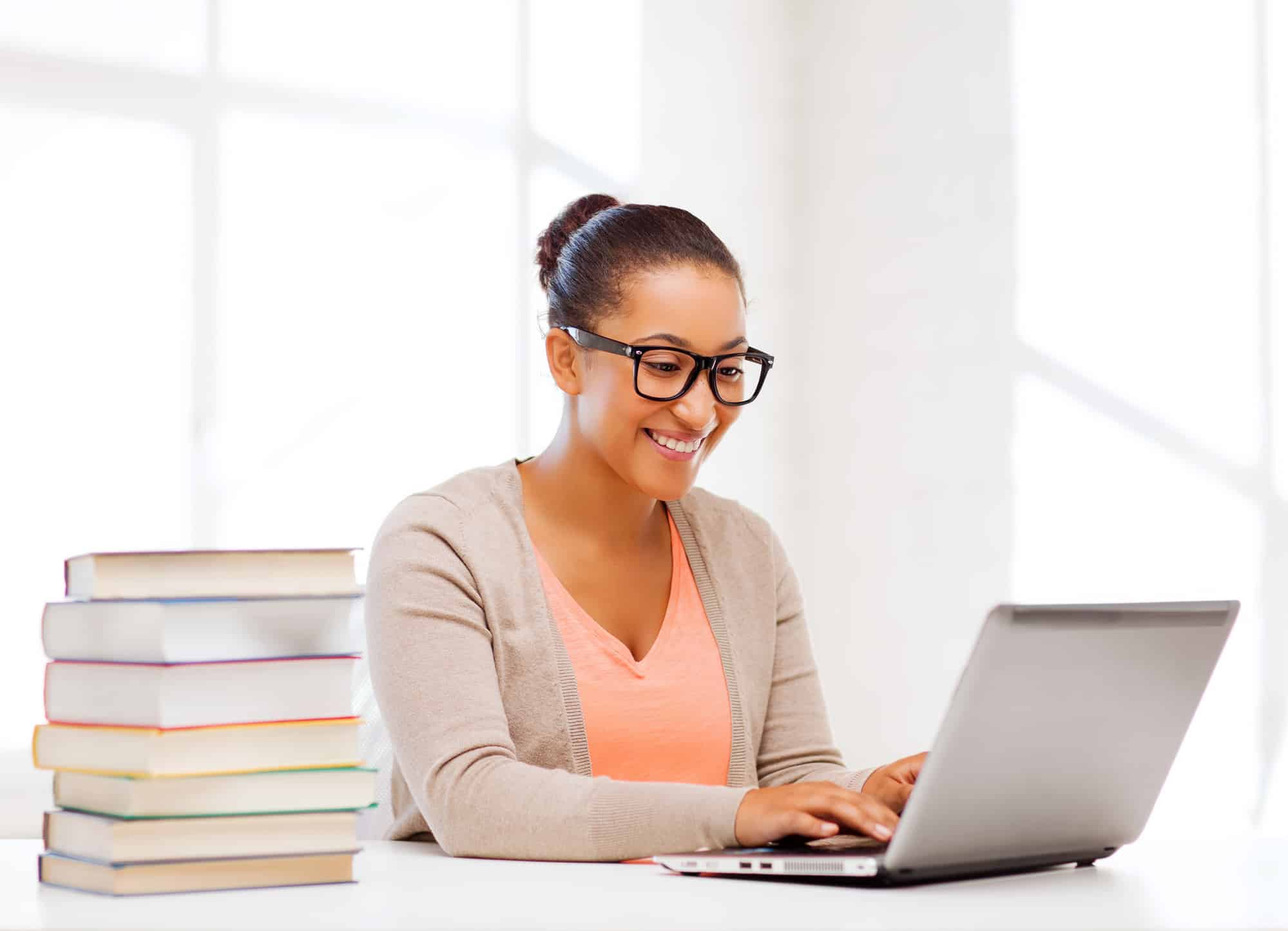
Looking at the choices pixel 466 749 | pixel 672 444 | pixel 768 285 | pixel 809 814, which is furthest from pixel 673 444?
pixel 768 285

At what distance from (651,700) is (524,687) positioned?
0.16 metres

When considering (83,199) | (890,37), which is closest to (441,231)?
(83,199)

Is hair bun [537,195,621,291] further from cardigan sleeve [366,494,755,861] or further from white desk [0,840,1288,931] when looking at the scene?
white desk [0,840,1288,931]

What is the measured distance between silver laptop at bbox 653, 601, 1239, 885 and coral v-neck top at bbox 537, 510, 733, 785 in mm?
479

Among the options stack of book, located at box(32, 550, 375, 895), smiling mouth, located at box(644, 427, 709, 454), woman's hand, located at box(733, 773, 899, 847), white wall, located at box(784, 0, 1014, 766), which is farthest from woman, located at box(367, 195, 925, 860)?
white wall, located at box(784, 0, 1014, 766)

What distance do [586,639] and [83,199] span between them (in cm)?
162

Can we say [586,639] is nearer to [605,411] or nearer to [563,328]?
[605,411]

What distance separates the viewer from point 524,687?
62.0 inches

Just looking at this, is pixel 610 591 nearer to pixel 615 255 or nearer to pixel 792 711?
pixel 792 711

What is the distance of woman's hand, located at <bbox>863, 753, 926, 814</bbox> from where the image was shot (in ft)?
4.42

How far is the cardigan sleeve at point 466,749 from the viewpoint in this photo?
120 cm

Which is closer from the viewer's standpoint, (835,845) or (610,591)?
(835,845)

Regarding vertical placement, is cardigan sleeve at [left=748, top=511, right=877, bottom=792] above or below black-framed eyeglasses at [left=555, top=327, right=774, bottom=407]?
below

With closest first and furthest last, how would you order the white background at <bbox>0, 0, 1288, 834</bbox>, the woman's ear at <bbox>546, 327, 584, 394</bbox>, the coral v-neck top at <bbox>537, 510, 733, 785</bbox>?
the coral v-neck top at <bbox>537, 510, 733, 785</bbox>, the woman's ear at <bbox>546, 327, 584, 394</bbox>, the white background at <bbox>0, 0, 1288, 834</bbox>
